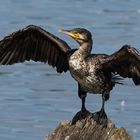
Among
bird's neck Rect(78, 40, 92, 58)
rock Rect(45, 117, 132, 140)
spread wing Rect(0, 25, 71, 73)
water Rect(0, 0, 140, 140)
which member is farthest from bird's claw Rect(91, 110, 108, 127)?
water Rect(0, 0, 140, 140)

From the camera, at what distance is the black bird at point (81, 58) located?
9.55 metres

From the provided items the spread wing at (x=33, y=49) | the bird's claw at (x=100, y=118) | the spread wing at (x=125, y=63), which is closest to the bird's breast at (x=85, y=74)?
the spread wing at (x=125, y=63)

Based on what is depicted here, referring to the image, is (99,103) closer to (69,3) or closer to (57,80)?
(57,80)

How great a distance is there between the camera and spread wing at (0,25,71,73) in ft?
33.2

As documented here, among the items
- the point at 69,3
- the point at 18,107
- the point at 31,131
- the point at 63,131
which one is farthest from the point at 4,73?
the point at 63,131

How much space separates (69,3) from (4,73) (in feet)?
19.8

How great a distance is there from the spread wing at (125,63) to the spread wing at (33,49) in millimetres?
643

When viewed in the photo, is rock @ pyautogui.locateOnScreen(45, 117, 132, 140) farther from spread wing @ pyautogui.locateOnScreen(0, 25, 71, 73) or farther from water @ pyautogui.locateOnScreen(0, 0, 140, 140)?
water @ pyautogui.locateOnScreen(0, 0, 140, 140)

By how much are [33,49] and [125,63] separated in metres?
1.20

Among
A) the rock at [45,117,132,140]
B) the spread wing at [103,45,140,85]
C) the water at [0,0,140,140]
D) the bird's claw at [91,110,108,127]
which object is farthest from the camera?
the water at [0,0,140,140]

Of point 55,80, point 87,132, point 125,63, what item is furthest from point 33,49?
point 55,80

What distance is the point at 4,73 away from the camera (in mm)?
17047

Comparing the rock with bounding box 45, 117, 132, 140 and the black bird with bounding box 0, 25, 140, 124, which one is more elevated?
the black bird with bounding box 0, 25, 140, 124

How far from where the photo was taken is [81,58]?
9.66 meters
